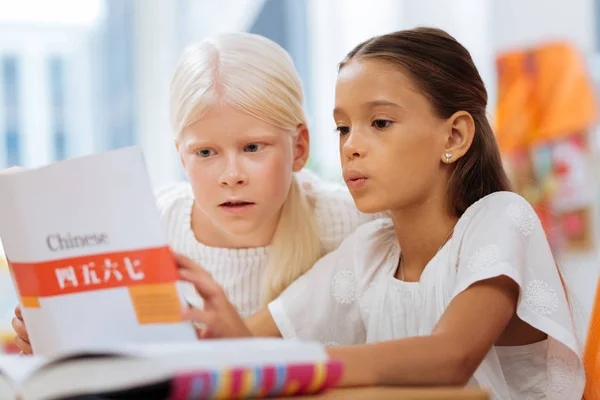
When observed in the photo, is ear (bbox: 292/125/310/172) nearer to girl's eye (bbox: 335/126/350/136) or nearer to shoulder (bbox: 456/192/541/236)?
girl's eye (bbox: 335/126/350/136)

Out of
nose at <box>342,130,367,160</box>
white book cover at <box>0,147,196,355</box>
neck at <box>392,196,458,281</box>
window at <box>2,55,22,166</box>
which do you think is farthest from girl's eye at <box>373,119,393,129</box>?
window at <box>2,55,22,166</box>

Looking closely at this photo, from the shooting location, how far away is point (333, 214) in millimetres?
1441

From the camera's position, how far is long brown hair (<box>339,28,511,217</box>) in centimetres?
114

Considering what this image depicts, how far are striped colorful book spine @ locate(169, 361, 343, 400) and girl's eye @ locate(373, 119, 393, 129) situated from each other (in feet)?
1.82

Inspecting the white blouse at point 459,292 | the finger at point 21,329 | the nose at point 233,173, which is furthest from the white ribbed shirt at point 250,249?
the finger at point 21,329

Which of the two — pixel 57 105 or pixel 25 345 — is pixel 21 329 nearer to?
pixel 25 345

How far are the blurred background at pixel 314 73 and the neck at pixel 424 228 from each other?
0.77ft

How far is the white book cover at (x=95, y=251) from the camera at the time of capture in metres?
0.74

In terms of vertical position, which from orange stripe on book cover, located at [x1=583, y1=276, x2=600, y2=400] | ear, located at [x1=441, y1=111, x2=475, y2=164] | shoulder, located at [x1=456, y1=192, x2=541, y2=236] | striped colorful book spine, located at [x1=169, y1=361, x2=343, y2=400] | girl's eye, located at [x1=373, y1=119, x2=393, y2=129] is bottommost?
orange stripe on book cover, located at [x1=583, y1=276, x2=600, y2=400]

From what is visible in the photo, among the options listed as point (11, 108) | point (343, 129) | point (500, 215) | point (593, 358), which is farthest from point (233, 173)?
point (11, 108)

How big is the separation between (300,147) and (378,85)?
0.96 ft

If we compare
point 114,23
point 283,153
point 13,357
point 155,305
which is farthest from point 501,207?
point 114,23

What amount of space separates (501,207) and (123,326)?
21.3 inches

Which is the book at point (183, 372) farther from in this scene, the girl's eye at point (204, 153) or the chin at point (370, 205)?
the girl's eye at point (204, 153)
